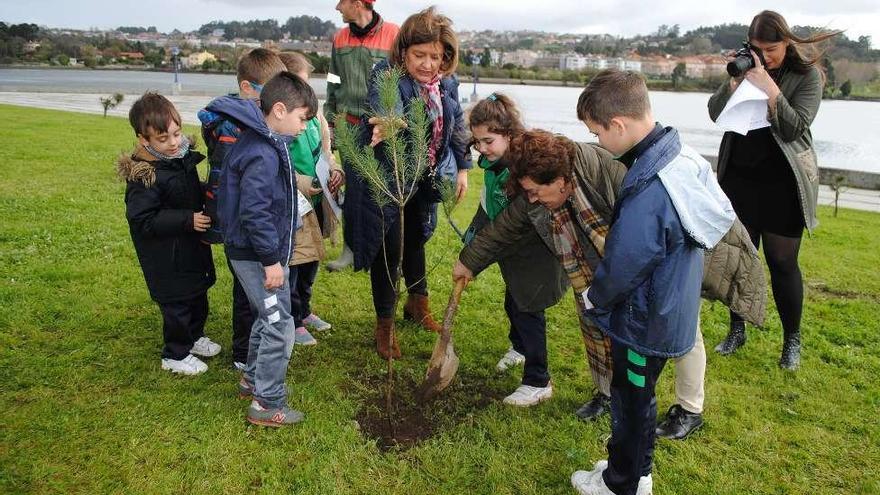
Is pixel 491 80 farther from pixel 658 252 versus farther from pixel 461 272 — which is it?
pixel 658 252

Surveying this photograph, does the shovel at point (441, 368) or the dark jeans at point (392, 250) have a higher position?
the dark jeans at point (392, 250)

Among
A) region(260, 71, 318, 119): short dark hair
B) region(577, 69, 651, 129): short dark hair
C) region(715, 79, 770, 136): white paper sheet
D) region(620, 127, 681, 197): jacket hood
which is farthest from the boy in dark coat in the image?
region(715, 79, 770, 136): white paper sheet

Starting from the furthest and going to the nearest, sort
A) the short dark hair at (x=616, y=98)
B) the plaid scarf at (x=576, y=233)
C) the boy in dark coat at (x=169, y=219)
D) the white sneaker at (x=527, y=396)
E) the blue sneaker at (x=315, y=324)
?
the blue sneaker at (x=315, y=324)
the white sneaker at (x=527, y=396)
the boy in dark coat at (x=169, y=219)
the plaid scarf at (x=576, y=233)
the short dark hair at (x=616, y=98)

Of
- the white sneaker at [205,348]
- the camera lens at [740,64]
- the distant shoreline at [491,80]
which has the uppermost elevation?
the distant shoreline at [491,80]

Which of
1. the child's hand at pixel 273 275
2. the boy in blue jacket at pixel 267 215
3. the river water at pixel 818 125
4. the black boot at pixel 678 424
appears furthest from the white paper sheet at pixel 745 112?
the river water at pixel 818 125

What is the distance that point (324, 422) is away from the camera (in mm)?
3113

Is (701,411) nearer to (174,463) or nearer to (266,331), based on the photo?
(266,331)

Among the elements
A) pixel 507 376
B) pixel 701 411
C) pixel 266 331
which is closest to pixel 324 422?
pixel 266 331

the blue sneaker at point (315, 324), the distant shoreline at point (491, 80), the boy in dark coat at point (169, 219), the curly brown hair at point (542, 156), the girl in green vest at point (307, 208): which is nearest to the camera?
the curly brown hair at point (542, 156)

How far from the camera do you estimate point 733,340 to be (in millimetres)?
4074

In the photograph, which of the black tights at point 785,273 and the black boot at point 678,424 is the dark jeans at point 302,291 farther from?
the black tights at point 785,273

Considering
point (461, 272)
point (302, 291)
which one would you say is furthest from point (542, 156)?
point (302, 291)

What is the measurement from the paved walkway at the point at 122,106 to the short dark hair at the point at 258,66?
9516 millimetres

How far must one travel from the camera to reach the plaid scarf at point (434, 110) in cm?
336
